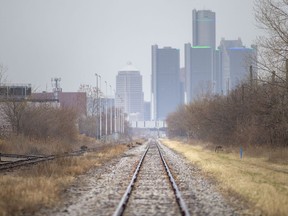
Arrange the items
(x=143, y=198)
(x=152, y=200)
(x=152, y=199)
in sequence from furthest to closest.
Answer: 1. (x=143, y=198)
2. (x=152, y=199)
3. (x=152, y=200)

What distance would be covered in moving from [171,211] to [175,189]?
4.60 meters

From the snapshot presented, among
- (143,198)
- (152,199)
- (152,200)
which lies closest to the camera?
(152,200)

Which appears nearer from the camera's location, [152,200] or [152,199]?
[152,200]

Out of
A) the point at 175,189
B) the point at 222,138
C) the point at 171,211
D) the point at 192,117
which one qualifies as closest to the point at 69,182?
the point at 175,189

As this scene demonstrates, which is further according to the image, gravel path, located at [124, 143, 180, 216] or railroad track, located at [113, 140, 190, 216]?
gravel path, located at [124, 143, 180, 216]

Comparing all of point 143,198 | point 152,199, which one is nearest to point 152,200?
point 152,199

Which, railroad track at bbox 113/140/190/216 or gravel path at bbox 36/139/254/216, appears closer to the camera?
railroad track at bbox 113/140/190/216

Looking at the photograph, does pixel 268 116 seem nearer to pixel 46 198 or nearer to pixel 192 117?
pixel 46 198

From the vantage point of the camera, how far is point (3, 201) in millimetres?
12844

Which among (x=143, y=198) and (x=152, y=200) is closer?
(x=152, y=200)

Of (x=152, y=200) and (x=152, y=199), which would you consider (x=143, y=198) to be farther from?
(x=152, y=200)

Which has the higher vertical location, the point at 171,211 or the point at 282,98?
the point at 282,98

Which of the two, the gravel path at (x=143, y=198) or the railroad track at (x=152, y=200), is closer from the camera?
the railroad track at (x=152, y=200)

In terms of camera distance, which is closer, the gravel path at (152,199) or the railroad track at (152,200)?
the railroad track at (152,200)
